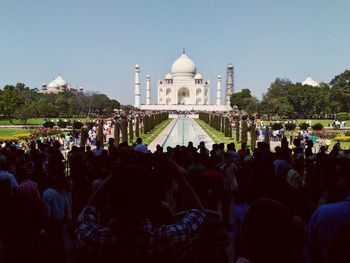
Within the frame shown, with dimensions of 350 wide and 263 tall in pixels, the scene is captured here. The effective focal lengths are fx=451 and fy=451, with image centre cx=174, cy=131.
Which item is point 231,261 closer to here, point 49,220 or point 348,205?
point 49,220

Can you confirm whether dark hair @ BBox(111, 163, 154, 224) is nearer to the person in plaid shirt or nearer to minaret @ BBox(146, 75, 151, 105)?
the person in plaid shirt

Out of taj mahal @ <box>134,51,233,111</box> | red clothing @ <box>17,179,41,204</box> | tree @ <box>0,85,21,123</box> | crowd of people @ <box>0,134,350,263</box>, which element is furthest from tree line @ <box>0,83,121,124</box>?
A: crowd of people @ <box>0,134,350,263</box>

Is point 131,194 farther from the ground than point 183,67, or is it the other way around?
point 183,67

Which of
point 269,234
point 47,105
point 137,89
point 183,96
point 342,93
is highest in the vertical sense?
point 137,89

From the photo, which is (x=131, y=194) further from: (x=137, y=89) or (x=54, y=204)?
(x=137, y=89)

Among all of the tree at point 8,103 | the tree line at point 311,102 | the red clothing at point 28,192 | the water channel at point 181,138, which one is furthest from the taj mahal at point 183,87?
the red clothing at point 28,192

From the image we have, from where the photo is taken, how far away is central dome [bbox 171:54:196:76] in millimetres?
82062

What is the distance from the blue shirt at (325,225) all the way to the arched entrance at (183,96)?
8153cm

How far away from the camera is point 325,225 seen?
225 cm

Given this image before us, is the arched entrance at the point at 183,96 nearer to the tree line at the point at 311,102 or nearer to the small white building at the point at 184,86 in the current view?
the small white building at the point at 184,86

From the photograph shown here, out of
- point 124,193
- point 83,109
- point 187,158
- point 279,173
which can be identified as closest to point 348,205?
point 124,193

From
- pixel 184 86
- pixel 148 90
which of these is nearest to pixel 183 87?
pixel 184 86

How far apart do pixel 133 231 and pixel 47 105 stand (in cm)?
4961

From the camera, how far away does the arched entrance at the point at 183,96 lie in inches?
3305
